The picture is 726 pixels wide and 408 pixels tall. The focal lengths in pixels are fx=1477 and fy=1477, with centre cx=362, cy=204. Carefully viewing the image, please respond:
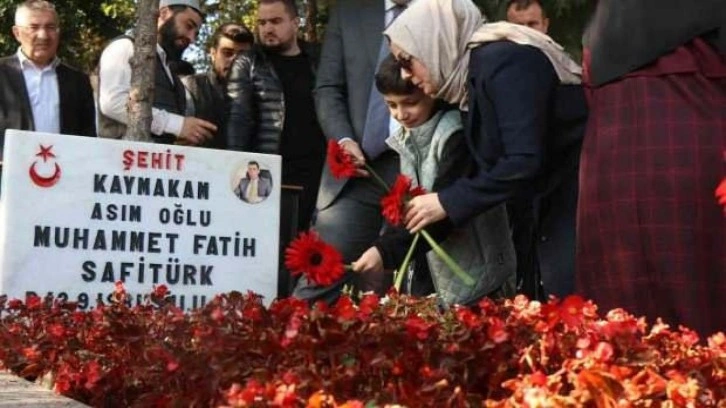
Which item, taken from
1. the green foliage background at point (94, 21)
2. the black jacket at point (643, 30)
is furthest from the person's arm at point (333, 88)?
the green foliage background at point (94, 21)

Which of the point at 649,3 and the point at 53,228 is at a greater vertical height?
the point at 649,3

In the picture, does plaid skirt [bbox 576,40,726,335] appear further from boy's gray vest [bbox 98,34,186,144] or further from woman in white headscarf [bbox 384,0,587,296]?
boy's gray vest [bbox 98,34,186,144]

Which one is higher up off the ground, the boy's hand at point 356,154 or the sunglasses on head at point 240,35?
the sunglasses on head at point 240,35

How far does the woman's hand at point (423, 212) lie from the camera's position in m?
4.64

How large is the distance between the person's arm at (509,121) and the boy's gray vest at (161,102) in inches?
115

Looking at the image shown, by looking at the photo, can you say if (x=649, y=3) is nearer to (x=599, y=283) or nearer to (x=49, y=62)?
(x=599, y=283)

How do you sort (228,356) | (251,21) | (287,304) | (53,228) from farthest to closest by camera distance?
(251,21), (53,228), (287,304), (228,356)

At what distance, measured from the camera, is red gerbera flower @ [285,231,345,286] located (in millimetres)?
4676

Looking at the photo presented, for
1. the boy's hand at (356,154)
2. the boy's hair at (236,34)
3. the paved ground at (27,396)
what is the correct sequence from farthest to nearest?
the boy's hair at (236,34) < the boy's hand at (356,154) < the paved ground at (27,396)

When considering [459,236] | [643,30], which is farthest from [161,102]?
[643,30]

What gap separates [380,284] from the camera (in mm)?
6305

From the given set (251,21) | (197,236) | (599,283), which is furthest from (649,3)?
(251,21)

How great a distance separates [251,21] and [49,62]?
12.6 meters

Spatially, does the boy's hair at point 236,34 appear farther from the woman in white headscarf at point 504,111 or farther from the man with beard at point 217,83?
the woman in white headscarf at point 504,111
